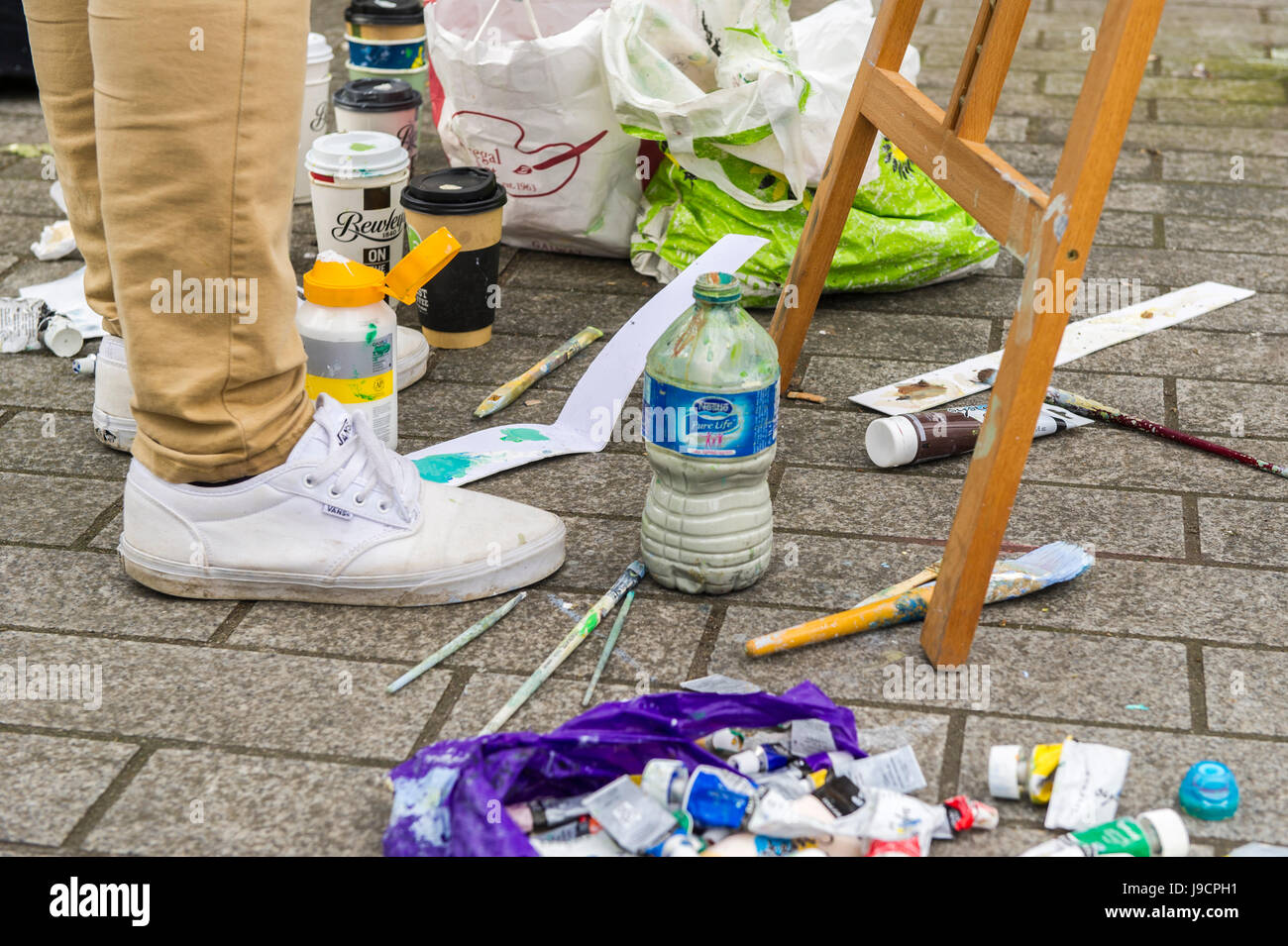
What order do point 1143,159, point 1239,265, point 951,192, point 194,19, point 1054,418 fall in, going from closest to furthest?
1. point 194,19
2. point 951,192
3. point 1054,418
4. point 1239,265
5. point 1143,159

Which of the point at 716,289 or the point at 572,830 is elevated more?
the point at 716,289

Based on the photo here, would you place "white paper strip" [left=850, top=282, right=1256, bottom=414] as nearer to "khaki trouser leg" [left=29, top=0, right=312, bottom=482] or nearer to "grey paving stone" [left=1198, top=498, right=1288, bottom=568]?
"grey paving stone" [left=1198, top=498, right=1288, bottom=568]

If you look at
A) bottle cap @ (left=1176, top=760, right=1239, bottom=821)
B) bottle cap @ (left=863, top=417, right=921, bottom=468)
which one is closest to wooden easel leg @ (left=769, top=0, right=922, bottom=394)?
bottle cap @ (left=863, top=417, right=921, bottom=468)

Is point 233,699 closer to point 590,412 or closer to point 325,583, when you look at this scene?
point 325,583

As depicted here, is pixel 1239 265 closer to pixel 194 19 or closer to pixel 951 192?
pixel 951 192

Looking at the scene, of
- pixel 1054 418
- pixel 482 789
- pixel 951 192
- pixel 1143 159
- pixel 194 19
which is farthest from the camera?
pixel 1143 159

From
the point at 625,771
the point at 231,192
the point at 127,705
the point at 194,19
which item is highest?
the point at 194,19

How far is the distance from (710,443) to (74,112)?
3.86ft

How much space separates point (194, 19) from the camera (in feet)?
5.30

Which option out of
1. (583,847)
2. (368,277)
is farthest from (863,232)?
(583,847)

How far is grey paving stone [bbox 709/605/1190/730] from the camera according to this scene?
5.89 feet

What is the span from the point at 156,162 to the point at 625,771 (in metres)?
0.96

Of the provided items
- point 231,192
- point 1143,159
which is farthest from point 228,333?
point 1143,159

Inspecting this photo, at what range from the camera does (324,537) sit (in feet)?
6.47
